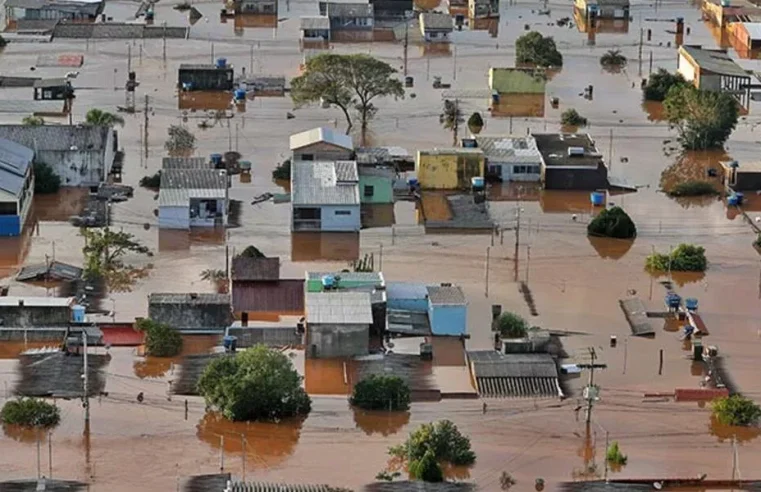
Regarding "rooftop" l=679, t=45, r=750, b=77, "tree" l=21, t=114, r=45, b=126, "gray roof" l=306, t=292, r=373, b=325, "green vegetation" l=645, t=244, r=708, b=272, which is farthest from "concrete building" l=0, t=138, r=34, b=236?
"rooftop" l=679, t=45, r=750, b=77

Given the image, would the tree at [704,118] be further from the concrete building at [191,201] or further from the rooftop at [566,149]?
the concrete building at [191,201]

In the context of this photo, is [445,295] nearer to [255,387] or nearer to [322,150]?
[255,387]

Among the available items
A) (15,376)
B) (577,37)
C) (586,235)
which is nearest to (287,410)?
(15,376)

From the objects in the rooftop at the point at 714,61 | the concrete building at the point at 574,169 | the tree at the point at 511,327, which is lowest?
the tree at the point at 511,327

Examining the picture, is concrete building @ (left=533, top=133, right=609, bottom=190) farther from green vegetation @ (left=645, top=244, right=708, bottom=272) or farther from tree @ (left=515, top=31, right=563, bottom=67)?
tree @ (left=515, top=31, right=563, bottom=67)

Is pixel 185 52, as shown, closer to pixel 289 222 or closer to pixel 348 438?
pixel 289 222

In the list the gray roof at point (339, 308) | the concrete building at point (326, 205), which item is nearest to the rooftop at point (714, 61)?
the concrete building at point (326, 205)

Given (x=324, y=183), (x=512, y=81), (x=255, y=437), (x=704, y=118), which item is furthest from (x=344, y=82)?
(x=255, y=437)
